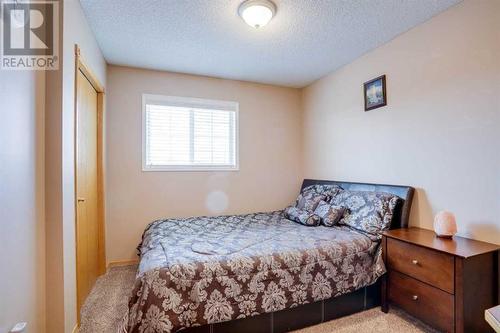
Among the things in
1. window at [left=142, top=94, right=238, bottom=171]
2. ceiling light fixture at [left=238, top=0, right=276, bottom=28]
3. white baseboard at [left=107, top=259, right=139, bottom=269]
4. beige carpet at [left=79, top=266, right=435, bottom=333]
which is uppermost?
ceiling light fixture at [left=238, top=0, right=276, bottom=28]

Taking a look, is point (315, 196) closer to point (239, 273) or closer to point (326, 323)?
point (326, 323)

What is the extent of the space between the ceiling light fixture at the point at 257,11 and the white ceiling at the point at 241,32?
0.23 feet

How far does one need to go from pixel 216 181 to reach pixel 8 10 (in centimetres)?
262

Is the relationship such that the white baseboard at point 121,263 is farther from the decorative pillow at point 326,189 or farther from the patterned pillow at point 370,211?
the patterned pillow at point 370,211

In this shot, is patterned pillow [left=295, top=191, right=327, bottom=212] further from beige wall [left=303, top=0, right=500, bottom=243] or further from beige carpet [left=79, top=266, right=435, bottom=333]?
beige carpet [left=79, top=266, right=435, bottom=333]

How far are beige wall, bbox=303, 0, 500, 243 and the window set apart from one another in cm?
164

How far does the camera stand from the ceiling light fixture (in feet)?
6.38

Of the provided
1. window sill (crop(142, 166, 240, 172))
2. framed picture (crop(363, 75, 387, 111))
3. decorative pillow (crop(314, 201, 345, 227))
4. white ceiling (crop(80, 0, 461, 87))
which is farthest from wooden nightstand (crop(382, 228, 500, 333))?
window sill (crop(142, 166, 240, 172))

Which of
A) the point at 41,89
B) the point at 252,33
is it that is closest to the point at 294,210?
the point at 252,33

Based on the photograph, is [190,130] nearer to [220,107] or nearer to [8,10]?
[220,107]

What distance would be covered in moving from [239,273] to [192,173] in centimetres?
195

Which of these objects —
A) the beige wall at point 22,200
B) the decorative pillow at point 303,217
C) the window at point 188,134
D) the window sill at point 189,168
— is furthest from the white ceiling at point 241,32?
the decorative pillow at point 303,217

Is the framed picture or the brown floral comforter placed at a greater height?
the framed picture

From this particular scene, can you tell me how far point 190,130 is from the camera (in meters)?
3.49
